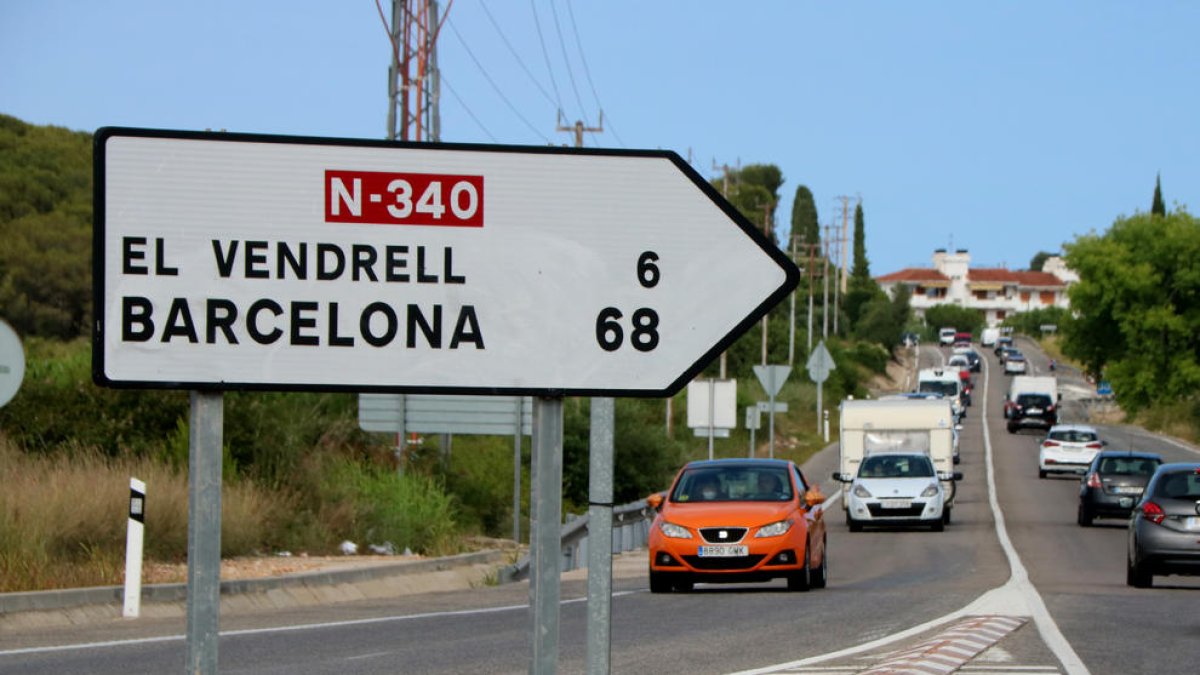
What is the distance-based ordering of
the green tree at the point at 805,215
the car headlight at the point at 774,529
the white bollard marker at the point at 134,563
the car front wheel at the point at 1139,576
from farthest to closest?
the green tree at the point at 805,215
the car front wheel at the point at 1139,576
the car headlight at the point at 774,529
the white bollard marker at the point at 134,563

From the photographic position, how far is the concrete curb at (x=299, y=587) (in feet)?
50.7

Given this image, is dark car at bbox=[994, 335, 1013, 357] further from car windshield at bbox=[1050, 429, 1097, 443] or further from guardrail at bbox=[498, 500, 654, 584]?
guardrail at bbox=[498, 500, 654, 584]

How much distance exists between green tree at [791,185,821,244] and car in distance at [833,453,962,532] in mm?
122475

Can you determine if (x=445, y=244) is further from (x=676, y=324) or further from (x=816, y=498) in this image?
(x=816, y=498)

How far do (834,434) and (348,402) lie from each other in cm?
5226

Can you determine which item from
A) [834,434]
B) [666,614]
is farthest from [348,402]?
[834,434]

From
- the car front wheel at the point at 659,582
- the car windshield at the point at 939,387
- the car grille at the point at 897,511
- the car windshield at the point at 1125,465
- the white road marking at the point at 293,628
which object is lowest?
the car grille at the point at 897,511

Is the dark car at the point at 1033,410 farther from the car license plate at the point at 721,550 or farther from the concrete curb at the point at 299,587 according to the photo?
the car license plate at the point at 721,550

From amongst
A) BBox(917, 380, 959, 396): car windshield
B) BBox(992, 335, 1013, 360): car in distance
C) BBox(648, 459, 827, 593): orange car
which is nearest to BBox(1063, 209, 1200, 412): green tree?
BBox(917, 380, 959, 396): car windshield

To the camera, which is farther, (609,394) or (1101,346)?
(1101,346)

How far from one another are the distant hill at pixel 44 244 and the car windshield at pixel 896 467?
120 ft

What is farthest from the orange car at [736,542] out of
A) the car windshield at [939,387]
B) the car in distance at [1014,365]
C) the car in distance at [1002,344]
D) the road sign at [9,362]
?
the car in distance at [1002,344]

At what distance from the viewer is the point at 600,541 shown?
3.57 metres

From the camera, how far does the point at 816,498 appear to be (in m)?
21.1
